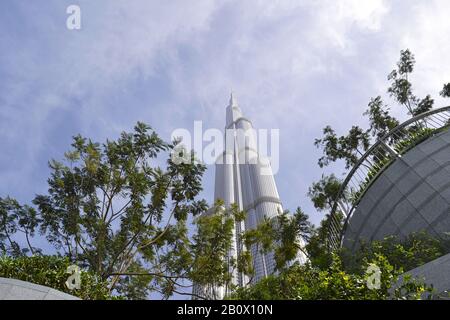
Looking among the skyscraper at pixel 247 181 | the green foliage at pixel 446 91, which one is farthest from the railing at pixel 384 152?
the skyscraper at pixel 247 181

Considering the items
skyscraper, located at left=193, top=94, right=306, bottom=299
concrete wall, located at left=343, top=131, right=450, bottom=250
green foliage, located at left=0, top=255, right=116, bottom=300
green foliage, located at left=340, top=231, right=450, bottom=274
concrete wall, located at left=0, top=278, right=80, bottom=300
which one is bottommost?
concrete wall, located at left=0, top=278, right=80, bottom=300

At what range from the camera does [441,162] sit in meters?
10.3

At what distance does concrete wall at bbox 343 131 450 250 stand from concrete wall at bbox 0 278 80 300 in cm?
958

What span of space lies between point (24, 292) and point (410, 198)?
10551mm

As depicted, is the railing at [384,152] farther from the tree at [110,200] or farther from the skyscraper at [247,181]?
the skyscraper at [247,181]

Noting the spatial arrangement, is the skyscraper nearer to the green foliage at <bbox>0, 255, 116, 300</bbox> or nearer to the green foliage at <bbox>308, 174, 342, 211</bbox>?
the green foliage at <bbox>308, 174, 342, 211</bbox>

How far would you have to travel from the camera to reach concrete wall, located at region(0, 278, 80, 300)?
5844mm

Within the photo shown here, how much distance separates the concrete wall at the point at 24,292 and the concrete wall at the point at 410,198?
31.4ft

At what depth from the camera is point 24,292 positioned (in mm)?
5922

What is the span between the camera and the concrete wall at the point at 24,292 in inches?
230

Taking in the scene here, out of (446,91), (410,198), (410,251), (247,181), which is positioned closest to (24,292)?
(410,251)

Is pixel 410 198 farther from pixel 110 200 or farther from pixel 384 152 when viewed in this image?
pixel 110 200

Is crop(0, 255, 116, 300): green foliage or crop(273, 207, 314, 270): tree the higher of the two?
crop(273, 207, 314, 270): tree

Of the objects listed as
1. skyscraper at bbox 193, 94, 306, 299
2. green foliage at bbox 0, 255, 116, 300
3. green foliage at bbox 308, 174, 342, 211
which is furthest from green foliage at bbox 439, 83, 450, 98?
skyscraper at bbox 193, 94, 306, 299
